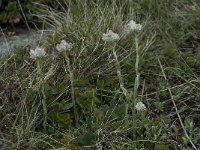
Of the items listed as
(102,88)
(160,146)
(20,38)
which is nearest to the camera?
(160,146)

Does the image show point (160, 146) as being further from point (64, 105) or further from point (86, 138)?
point (64, 105)

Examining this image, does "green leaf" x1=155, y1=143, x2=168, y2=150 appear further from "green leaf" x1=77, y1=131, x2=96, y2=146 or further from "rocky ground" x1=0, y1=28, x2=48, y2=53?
"rocky ground" x1=0, y1=28, x2=48, y2=53

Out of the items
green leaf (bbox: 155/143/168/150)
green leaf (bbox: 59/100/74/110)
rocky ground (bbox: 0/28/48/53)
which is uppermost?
green leaf (bbox: 59/100/74/110)

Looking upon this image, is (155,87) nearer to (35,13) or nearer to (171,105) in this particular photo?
(171,105)

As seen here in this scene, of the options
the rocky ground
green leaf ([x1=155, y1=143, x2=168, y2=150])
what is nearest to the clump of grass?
green leaf ([x1=155, y1=143, x2=168, y2=150])

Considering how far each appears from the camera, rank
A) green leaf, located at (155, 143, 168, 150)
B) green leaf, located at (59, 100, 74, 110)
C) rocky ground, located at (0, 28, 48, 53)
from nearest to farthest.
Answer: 1. green leaf, located at (155, 143, 168, 150)
2. green leaf, located at (59, 100, 74, 110)
3. rocky ground, located at (0, 28, 48, 53)

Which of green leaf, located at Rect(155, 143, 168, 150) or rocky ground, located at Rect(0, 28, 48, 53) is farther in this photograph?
rocky ground, located at Rect(0, 28, 48, 53)

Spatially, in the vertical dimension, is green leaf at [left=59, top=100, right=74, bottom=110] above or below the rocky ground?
above

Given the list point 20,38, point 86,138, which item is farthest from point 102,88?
point 20,38

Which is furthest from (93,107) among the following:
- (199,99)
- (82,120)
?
(199,99)
